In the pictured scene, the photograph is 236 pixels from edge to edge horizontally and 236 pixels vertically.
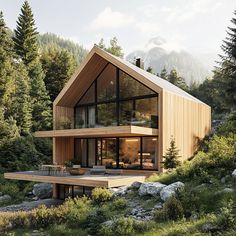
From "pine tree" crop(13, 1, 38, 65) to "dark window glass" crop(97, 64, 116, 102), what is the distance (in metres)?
20.0

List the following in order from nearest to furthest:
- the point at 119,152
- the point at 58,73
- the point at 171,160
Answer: the point at 171,160, the point at 119,152, the point at 58,73

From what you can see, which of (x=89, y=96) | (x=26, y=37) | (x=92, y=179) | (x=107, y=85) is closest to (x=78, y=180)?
(x=92, y=179)

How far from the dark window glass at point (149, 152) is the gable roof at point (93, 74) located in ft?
8.88

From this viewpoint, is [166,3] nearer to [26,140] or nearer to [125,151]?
[125,151]

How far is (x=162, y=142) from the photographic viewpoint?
16.2 metres

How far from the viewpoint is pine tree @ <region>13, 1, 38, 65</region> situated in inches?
1479

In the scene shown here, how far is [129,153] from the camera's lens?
17734 millimetres

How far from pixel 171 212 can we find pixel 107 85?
11085 mm

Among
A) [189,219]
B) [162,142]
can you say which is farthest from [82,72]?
[189,219]

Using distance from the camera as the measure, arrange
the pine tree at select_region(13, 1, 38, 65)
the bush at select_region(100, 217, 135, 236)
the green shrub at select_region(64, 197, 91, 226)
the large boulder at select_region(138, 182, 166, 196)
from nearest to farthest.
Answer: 1. the bush at select_region(100, 217, 135, 236)
2. the green shrub at select_region(64, 197, 91, 226)
3. the large boulder at select_region(138, 182, 166, 196)
4. the pine tree at select_region(13, 1, 38, 65)

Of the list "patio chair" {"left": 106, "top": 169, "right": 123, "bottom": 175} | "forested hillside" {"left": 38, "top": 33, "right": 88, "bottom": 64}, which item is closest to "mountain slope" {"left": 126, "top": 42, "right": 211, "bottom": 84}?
"forested hillside" {"left": 38, "top": 33, "right": 88, "bottom": 64}

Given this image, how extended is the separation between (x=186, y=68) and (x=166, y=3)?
13910 cm

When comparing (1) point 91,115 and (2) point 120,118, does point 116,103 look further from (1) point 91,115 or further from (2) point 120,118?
(1) point 91,115

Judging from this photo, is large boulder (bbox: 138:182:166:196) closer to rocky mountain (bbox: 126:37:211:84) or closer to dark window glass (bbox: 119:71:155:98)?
dark window glass (bbox: 119:71:155:98)
